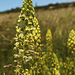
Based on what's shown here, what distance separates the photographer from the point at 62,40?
5723mm

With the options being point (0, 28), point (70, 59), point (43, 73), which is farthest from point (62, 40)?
point (0, 28)

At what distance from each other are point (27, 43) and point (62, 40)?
3943 millimetres

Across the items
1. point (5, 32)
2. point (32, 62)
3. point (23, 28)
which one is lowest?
point (32, 62)

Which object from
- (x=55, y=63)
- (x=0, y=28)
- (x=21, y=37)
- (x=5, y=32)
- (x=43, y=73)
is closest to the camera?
(x=21, y=37)

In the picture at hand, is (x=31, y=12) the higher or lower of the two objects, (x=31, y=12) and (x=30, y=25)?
the higher

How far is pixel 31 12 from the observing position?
1.99m

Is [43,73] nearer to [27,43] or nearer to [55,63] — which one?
[55,63]

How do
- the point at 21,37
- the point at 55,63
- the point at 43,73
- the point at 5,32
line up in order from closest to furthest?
the point at 21,37 → the point at 55,63 → the point at 43,73 → the point at 5,32

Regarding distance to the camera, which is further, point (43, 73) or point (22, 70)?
point (43, 73)

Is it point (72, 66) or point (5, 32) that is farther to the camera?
point (5, 32)

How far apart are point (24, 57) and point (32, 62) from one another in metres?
0.96

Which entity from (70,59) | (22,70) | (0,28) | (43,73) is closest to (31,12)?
(22,70)

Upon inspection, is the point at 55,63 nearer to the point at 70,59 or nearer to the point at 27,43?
the point at 70,59

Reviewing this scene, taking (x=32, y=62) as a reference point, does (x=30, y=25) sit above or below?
above
